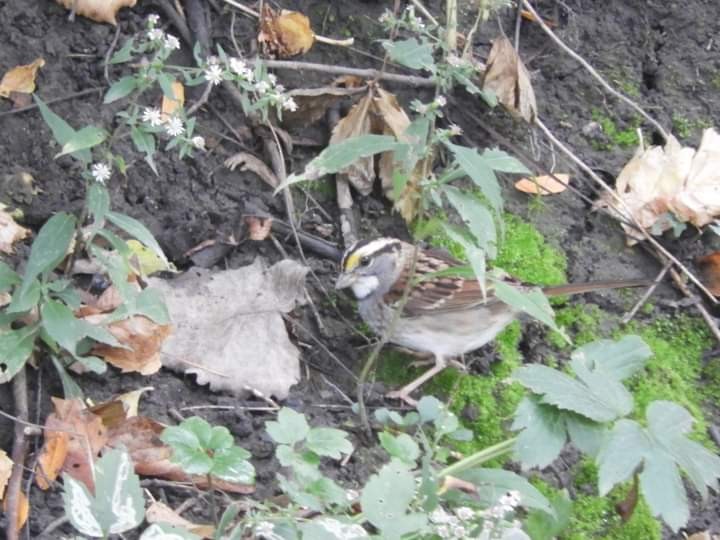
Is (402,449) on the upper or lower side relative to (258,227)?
upper

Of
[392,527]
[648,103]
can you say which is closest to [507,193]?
[648,103]

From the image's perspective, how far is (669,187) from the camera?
5727 mm

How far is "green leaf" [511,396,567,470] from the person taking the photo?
354 centimetres

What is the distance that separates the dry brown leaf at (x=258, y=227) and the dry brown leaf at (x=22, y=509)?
1.58 metres

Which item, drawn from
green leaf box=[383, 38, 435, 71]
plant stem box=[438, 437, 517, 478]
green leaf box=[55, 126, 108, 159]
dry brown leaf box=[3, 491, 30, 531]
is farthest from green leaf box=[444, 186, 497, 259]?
dry brown leaf box=[3, 491, 30, 531]

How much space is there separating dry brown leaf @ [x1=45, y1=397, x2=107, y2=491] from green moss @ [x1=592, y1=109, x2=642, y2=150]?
2.97 metres

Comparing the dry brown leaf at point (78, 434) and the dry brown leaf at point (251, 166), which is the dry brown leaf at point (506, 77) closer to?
the dry brown leaf at point (251, 166)

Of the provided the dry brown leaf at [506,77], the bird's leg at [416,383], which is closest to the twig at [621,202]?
the dry brown leaf at [506,77]

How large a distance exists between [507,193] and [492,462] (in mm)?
1551

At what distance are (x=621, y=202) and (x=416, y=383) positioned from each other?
4.85 ft

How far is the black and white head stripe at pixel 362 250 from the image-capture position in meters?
4.89

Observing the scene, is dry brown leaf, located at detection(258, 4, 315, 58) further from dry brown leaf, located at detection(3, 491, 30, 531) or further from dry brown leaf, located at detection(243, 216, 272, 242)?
dry brown leaf, located at detection(3, 491, 30, 531)

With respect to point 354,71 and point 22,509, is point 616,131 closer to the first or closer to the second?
point 354,71

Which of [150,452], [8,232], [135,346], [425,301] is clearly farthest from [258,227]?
[150,452]
